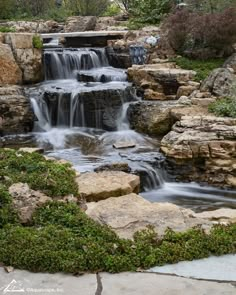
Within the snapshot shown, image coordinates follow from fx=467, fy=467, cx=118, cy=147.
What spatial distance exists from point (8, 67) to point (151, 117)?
4391 millimetres

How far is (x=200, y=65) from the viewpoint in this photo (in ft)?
45.1

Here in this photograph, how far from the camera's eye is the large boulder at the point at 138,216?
4281 millimetres

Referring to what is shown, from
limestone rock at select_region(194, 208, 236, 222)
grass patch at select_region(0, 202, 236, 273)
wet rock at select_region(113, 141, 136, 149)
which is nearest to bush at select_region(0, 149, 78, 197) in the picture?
grass patch at select_region(0, 202, 236, 273)

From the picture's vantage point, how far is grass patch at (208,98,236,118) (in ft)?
31.1

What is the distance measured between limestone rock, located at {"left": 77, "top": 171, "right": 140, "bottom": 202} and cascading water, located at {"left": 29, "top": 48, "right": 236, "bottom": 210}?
1.58 m

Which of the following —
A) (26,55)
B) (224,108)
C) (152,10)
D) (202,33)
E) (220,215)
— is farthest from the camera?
(152,10)

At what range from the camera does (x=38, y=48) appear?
44.0 feet

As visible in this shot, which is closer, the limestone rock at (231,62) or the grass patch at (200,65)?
the grass patch at (200,65)

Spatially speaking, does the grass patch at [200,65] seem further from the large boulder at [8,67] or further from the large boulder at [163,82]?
the large boulder at [8,67]

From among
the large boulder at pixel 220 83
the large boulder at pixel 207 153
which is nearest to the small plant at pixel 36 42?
the large boulder at pixel 220 83

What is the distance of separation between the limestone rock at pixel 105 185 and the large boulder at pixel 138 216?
603mm

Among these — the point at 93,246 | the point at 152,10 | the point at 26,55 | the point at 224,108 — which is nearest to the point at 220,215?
the point at 93,246

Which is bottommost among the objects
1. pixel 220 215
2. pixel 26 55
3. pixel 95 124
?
pixel 95 124

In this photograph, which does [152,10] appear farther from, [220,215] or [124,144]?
[220,215]
